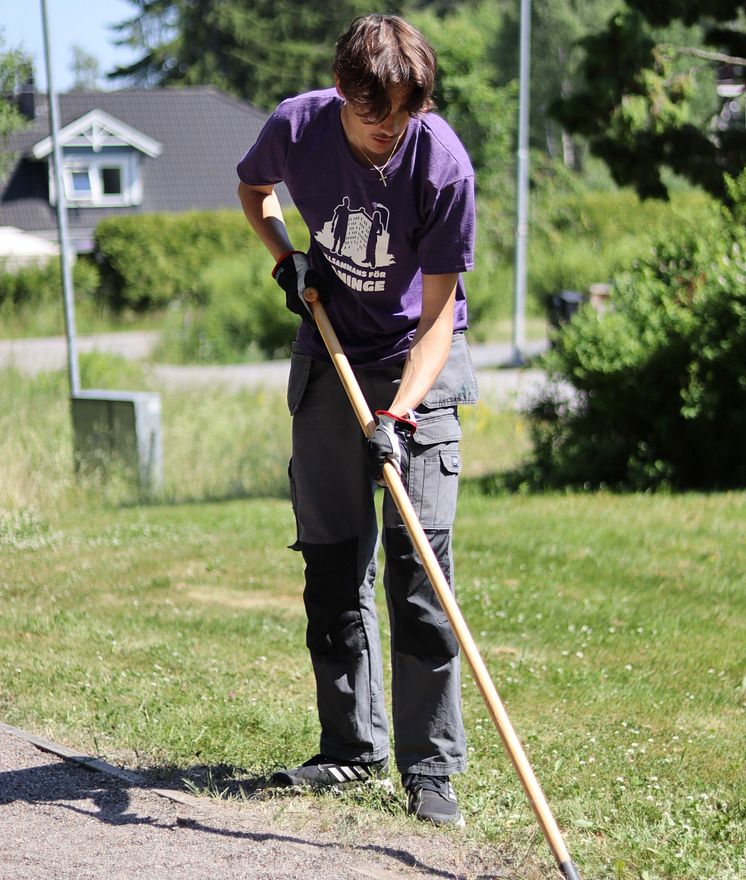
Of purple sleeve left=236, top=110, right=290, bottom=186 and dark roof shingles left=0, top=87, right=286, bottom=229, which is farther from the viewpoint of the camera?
dark roof shingles left=0, top=87, right=286, bottom=229

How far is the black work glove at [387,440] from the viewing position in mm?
3133

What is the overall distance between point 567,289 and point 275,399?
12.6 metres

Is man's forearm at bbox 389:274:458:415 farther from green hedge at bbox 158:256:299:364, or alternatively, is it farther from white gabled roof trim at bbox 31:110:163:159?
white gabled roof trim at bbox 31:110:163:159

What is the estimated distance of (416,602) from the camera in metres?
3.35

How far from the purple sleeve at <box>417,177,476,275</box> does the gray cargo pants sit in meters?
0.32

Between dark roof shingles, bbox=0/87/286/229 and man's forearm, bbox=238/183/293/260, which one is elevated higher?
dark roof shingles, bbox=0/87/286/229

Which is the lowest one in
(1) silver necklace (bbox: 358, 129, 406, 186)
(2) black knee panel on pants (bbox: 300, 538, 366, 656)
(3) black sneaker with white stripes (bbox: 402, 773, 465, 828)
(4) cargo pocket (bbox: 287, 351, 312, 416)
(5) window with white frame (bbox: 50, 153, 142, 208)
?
(3) black sneaker with white stripes (bbox: 402, 773, 465, 828)

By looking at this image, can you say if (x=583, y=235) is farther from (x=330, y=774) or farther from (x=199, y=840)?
(x=199, y=840)

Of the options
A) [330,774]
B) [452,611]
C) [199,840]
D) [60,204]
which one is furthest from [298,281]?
[60,204]

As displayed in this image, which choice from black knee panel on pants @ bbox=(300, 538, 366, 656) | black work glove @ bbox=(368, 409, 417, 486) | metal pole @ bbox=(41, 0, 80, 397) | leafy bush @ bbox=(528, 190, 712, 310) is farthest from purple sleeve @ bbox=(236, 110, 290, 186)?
leafy bush @ bbox=(528, 190, 712, 310)

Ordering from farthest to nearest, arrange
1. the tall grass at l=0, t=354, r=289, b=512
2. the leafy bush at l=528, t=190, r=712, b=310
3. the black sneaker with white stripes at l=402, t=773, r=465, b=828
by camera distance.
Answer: the leafy bush at l=528, t=190, r=712, b=310 < the tall grass at l=0, t=354, r=289, b=512 < the black sneaker with white stripes at l=402, t=773, r=465, b=828

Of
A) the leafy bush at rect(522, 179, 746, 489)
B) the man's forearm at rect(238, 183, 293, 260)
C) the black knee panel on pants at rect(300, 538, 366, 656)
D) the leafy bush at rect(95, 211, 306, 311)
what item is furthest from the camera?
the leafy bush at rect(95, 211, 306, 311)

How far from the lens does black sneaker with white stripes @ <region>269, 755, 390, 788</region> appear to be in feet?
11.6

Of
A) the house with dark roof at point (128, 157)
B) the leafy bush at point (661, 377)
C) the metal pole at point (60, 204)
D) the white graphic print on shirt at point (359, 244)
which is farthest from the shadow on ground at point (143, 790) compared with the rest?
the house with dark roof at point (128, 157)
